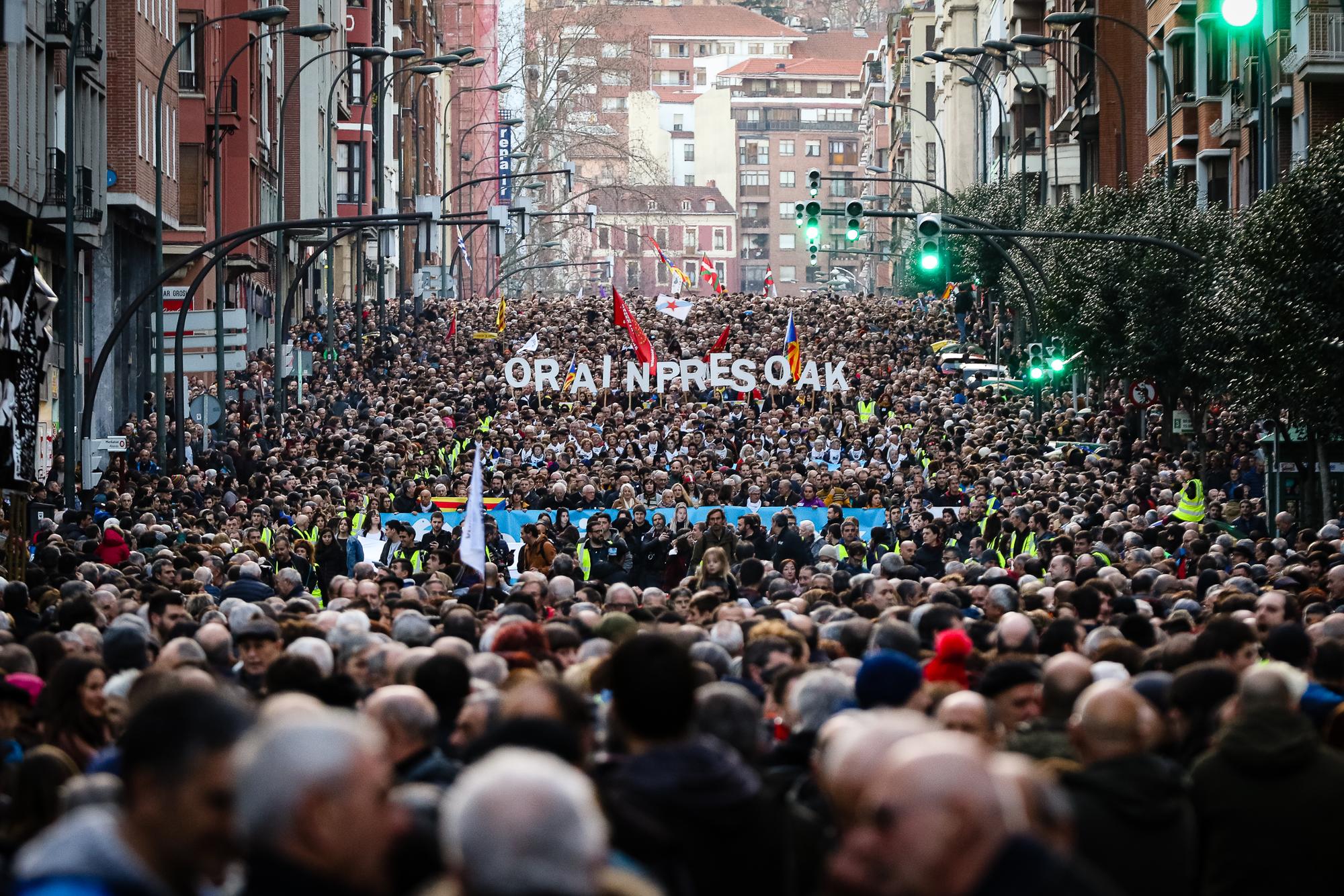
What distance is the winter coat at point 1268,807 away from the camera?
22.1 ft

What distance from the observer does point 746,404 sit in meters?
44.0

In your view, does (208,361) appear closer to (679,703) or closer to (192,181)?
(192,181)

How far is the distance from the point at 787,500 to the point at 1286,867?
23.5 metres

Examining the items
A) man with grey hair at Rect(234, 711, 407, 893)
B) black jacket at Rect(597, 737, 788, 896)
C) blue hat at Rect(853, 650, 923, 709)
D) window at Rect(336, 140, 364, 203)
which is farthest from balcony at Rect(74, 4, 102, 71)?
window at Rect(336, 140, 364, 203)

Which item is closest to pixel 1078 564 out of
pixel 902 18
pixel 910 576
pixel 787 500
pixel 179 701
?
pixel 910 576

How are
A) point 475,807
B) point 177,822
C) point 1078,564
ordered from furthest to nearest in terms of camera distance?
point 1078,564 → point 177,822 → point 475,807

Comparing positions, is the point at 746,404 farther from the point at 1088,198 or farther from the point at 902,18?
the point at 902,18

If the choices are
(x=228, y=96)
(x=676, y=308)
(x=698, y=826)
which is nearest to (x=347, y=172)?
(x=228, y=96)

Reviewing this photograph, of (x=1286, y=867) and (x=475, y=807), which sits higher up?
(x=475, y=807)

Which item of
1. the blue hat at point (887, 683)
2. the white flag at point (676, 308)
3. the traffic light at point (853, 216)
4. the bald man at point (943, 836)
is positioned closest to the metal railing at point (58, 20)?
the traffic light at point (853, 216)

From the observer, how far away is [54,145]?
40.8m

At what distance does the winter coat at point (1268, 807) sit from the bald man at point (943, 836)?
98.0 inches

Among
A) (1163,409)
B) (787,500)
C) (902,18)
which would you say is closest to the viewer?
(787,500)

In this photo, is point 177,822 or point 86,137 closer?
point 177,822
